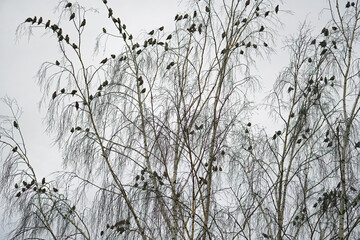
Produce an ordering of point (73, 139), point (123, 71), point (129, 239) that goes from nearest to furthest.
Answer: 1. point (129, 239)
2. point (73, 139)
3. point (123, 71)

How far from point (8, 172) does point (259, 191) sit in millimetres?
2249

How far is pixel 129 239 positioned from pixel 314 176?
170cm

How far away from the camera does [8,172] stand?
3553mm

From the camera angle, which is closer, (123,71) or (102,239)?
(102,239)

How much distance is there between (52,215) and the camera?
3.53 metres

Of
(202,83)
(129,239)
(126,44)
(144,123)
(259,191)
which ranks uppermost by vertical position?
(126,44)

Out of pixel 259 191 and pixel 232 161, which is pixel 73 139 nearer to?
pixel 232 161

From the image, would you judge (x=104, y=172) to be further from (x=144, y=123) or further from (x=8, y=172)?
(x=8, y=172)

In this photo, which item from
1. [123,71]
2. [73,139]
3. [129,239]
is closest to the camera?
[129,239]

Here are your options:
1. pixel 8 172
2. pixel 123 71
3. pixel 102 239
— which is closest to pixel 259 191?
pixel 102 239

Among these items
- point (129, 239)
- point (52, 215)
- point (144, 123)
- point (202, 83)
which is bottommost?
point (129, 239)

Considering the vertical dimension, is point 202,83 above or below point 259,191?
above

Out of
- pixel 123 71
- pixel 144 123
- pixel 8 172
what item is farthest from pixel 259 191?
pixel 8 172

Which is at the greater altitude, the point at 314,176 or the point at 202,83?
the point at 202,83
